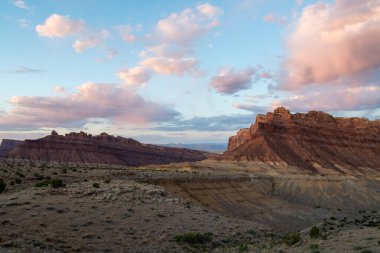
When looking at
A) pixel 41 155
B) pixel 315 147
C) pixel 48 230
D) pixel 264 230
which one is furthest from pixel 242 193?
pixel 41 155

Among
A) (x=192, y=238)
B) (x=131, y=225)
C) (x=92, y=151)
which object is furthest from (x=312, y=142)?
(x=192, y=238)

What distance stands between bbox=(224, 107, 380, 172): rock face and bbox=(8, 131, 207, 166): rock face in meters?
41.2

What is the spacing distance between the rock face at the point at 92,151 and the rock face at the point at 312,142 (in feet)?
135

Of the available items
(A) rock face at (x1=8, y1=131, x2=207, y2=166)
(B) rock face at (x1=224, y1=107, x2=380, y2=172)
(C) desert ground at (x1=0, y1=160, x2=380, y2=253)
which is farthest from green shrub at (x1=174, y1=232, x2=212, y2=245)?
(A) rock face at (x1=8, y1=131, x2=207, y2=166)

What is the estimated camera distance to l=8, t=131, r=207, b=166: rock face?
503 feet

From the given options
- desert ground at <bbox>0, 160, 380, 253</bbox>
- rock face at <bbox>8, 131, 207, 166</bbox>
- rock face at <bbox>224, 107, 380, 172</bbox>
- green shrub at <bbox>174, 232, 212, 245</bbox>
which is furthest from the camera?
rock face at <bbox>8, 131, 207, 166</bbox>

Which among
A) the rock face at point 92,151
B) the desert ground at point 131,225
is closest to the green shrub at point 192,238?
the desert ground at point 131,225

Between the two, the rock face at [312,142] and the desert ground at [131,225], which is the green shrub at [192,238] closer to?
the desert ground at [131,225]

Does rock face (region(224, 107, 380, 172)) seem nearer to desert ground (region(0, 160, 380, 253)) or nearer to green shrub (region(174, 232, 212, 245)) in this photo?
desert ground (region(0, 160, 380, 253))

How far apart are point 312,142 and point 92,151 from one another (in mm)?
80312

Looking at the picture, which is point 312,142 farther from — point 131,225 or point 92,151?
point 131,225

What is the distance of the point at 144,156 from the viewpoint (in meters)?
180

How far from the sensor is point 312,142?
14962cm

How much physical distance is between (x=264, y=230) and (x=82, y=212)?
14255mm
